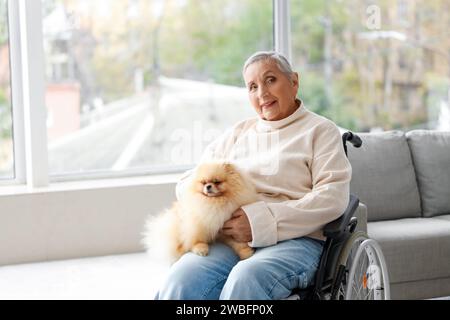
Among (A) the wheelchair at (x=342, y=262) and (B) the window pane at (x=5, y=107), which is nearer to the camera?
(A) the wheelchair at (x=342, y=262)

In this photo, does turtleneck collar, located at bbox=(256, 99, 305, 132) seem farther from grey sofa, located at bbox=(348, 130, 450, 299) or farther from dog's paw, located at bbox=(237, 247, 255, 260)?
grey sofa, located at bbox=(348, 130, 450, 299)

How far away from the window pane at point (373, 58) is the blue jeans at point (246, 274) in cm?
245

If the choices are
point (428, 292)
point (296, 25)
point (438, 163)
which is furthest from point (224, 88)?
point (428, 292)

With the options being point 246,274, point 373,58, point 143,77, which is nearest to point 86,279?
point 143,77

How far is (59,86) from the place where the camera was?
14.0ft

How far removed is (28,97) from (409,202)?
1.99 metres

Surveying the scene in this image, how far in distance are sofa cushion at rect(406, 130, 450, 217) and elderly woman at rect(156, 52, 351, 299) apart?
3.82ft

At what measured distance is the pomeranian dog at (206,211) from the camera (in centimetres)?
248

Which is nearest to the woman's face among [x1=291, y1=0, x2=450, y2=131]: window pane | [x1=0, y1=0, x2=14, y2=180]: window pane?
[x1=0, y1=0, x2=14, y2=180]: window pane

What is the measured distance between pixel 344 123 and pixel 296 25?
666 millimetres

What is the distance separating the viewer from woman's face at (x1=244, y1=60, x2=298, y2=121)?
2637 millimetres

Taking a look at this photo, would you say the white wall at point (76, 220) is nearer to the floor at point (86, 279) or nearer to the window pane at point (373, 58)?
the floor at point (86, 279)

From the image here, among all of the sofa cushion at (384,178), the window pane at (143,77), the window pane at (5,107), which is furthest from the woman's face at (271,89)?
the window pane at (5,107)
